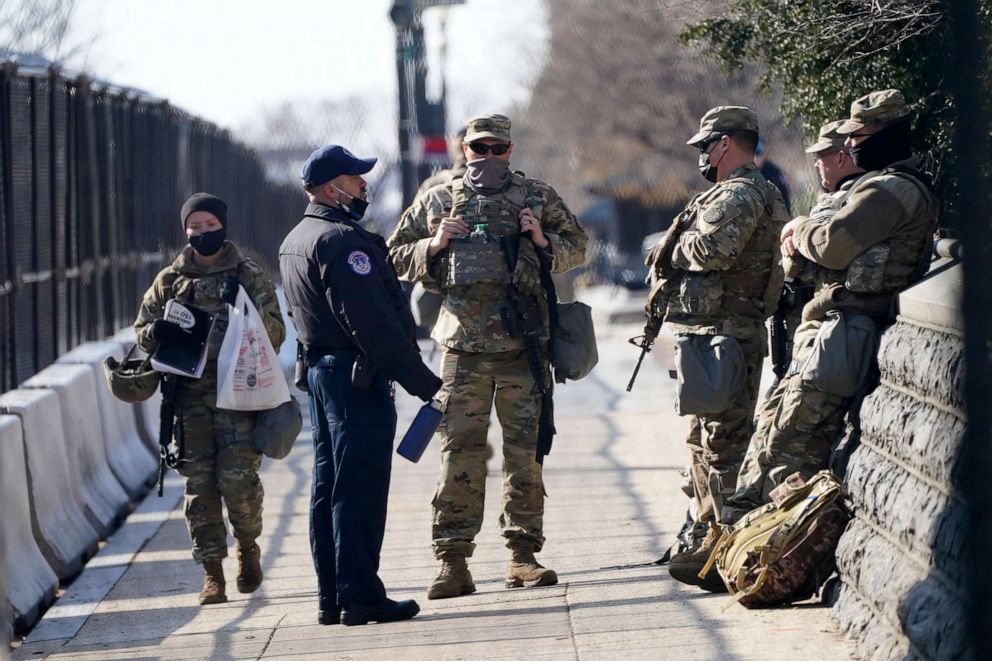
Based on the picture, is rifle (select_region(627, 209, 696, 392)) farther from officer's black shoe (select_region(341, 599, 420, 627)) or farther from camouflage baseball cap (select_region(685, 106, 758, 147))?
officer's black shoe (select_region(341, 599, 420, 627))

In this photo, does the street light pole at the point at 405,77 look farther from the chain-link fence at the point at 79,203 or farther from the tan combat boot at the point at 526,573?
the tan combat boot at the point at 526,573

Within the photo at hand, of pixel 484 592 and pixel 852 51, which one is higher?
pixel 852 51

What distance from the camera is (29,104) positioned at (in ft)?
34.9

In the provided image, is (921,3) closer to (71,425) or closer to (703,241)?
(703,241)

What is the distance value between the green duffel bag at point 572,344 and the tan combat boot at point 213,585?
197 cm

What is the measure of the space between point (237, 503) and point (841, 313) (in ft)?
10.4

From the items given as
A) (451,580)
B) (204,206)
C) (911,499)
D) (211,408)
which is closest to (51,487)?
(211,408)

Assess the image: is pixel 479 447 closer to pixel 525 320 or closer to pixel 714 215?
pixel 525 320

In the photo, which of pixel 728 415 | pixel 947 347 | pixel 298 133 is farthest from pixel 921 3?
pixel 298 133

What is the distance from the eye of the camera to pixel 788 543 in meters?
6.23

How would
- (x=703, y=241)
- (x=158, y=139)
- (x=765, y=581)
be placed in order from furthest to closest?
(x=158, y=139), (x=703, y=241), (x=765, y=581)

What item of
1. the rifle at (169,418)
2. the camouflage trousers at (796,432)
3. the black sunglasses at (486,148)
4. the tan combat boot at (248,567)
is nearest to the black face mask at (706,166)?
the black sunglasses at (486,148)

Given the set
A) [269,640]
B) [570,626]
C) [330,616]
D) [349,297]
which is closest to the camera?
[570,626]

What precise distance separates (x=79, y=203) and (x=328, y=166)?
6.20m
